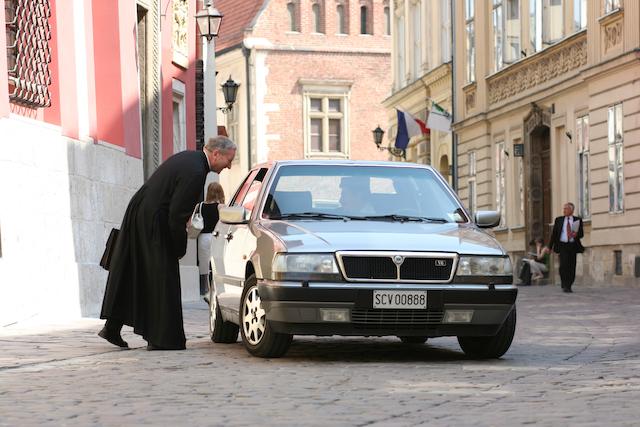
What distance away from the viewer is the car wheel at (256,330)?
1151 centimetres

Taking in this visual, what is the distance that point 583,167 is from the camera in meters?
33.8

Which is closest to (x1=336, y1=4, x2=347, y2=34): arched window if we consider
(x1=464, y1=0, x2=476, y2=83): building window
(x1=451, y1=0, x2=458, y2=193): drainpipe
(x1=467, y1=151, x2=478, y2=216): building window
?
(x1=451, y1=0, x2=458, y2=193): drainpipe

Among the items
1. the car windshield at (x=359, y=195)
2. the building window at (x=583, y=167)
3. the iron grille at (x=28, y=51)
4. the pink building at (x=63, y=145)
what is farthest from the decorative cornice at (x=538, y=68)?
the car windshield at (x=359, y=195)

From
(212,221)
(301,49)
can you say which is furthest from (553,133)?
(301,49)

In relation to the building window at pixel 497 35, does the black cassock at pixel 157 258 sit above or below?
below

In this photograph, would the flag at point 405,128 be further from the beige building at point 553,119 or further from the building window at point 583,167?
the building window at point 583,167

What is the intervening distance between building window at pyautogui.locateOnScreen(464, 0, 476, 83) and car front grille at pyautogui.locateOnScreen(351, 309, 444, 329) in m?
32.2

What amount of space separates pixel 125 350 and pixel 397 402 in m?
4.96

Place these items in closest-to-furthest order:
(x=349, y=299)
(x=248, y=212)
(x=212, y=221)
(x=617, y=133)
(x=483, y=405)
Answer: (x=483, y=405) → (x=349, y=299) → (x=248, y=212) → (x=212, y=221) → (x=617, y=133)

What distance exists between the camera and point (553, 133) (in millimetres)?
36031

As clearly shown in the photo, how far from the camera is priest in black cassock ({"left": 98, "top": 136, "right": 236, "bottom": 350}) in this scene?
1259cm

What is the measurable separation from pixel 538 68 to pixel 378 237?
2613 centimetres

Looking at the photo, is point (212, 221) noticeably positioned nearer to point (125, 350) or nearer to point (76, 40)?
point (125, 350)

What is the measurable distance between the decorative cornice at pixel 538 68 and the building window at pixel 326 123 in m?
28.3
